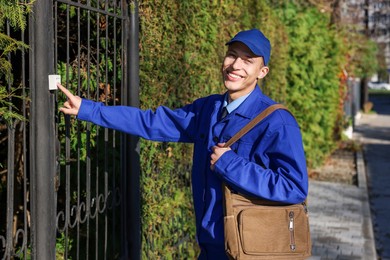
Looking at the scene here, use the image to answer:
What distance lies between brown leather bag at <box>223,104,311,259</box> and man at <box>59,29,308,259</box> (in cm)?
6

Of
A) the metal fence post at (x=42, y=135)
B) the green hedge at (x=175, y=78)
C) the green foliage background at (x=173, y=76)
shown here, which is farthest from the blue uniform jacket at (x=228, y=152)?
the green hedge at (x=175, y=78)

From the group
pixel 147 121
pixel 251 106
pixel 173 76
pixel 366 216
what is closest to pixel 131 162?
pixel 147 121

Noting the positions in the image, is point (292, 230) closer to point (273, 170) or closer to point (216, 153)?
point (273, 170)

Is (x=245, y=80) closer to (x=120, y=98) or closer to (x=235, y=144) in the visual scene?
(x=235, y=144)

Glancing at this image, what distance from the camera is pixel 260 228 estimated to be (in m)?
3.14

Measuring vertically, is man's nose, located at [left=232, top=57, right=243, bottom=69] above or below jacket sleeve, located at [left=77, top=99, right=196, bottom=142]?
above

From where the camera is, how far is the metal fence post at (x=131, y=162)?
4.39 m

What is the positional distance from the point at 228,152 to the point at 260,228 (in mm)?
369

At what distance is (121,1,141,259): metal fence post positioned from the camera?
4395 mm

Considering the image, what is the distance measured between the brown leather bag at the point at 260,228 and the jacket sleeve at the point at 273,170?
6 centimetres

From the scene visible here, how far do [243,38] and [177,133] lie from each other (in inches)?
30.6

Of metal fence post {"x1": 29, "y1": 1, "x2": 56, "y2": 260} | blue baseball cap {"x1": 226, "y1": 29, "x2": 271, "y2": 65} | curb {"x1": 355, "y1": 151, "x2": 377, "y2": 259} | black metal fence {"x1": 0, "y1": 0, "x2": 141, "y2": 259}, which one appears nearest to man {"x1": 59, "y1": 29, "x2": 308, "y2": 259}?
blue baseball cap {"x1": 226, "y1": 29, "x2": 271, "y2": 65}

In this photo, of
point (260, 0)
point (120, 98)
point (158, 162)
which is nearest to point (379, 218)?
point (260, 0)

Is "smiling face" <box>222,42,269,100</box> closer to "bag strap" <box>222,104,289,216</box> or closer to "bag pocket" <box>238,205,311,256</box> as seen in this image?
"bag strap" <box>222,104,289,216</box>
